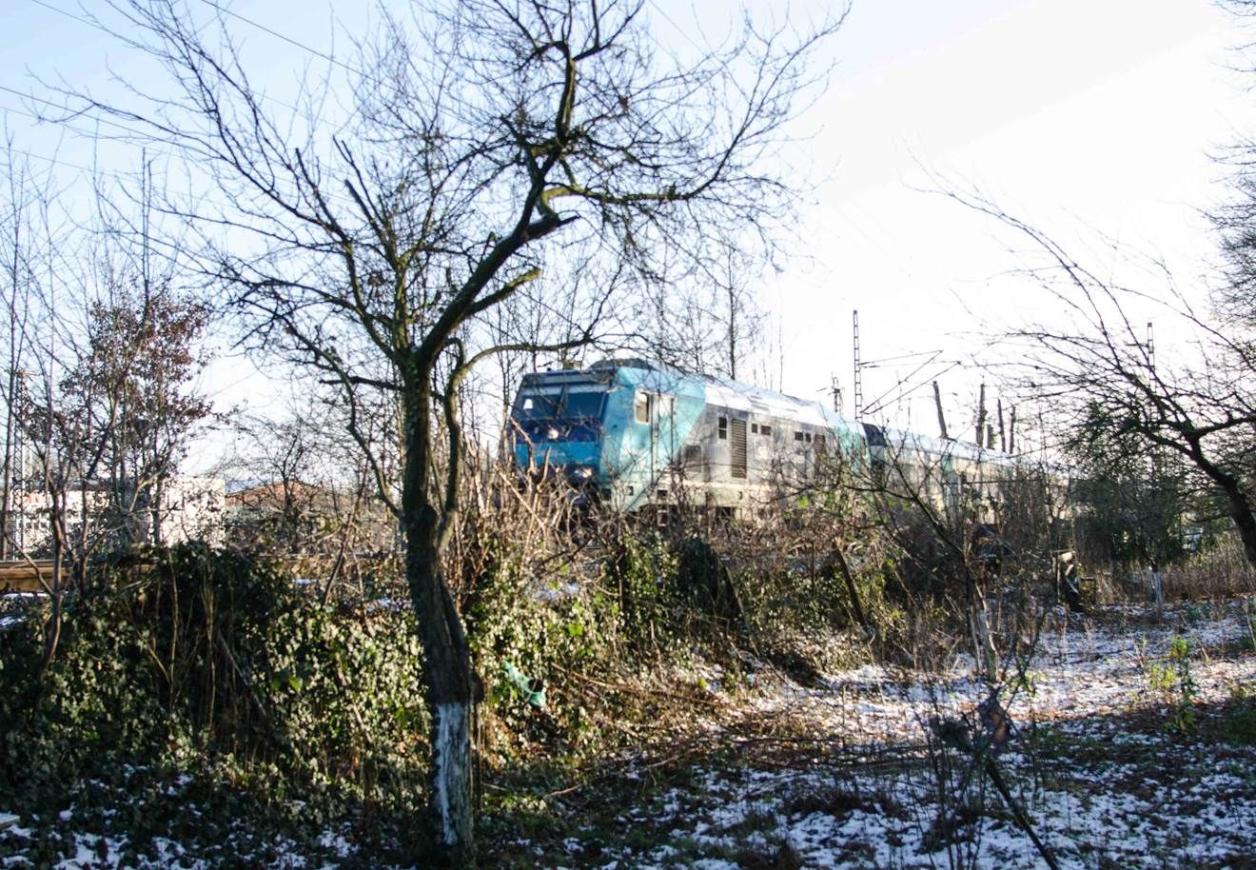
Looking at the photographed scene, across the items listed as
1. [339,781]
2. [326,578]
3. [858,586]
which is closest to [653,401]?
[858,586]

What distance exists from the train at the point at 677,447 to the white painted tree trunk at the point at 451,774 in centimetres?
519

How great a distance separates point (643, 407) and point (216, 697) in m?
9.76

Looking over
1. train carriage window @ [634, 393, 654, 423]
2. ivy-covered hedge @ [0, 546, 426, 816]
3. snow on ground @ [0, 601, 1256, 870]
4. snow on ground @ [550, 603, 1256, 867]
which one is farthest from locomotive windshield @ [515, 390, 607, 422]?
ivy-covered hedge @ [0, 546, 426, 816]

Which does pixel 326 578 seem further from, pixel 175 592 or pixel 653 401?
pixel 653 401

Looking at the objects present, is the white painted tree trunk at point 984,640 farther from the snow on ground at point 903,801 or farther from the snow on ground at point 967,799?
the snow on ground at point 967,799

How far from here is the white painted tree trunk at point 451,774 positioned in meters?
5.81

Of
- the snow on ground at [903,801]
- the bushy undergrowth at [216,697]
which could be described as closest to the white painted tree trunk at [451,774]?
the snow on ground at [903,801]

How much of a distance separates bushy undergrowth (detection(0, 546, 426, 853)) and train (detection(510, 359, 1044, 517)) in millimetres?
3965

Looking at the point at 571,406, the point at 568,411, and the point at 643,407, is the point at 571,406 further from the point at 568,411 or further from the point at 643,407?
Result: the point at 643,407

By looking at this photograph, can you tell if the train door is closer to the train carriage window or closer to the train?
the train

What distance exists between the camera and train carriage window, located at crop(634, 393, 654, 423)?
15.7 m

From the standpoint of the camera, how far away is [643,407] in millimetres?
15836

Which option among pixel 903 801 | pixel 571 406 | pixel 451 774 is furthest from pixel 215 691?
pixel 571 406

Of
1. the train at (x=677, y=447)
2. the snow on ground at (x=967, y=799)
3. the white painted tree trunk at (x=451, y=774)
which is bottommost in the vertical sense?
the snow on ground at (x=967, y=799)
